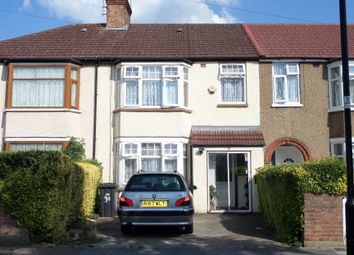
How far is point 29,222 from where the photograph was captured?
9.51 m

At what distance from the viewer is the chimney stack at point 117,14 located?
20391 millimetres

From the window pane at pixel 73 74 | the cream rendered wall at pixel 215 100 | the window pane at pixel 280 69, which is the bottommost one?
the cream rendered wall at pixel 215 100

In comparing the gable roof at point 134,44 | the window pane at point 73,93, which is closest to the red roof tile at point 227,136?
the gable roof at point 134,44

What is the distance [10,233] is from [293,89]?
39.1 ft

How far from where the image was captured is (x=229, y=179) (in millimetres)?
16453

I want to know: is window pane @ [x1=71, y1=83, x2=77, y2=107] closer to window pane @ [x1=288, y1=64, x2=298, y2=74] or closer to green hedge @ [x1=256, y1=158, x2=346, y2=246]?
window pane @ [x1=288, y1=64, x2=298, y2=74]

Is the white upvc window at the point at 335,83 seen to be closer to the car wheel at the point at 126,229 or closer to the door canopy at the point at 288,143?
the door canopy at the point at 288,143

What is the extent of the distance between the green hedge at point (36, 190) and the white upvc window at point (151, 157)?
21.9ft

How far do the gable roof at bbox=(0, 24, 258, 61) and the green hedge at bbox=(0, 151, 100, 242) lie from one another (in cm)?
812

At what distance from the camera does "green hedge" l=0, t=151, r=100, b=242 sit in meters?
9.43

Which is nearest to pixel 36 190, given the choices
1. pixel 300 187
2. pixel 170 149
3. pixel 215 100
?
pixel 300 187

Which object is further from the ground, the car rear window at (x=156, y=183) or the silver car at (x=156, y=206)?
the car rear window at (x=156, y=183)

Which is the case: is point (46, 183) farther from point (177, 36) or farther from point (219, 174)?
point (177, 36)

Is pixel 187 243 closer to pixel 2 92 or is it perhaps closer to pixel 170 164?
pixel 170 164
